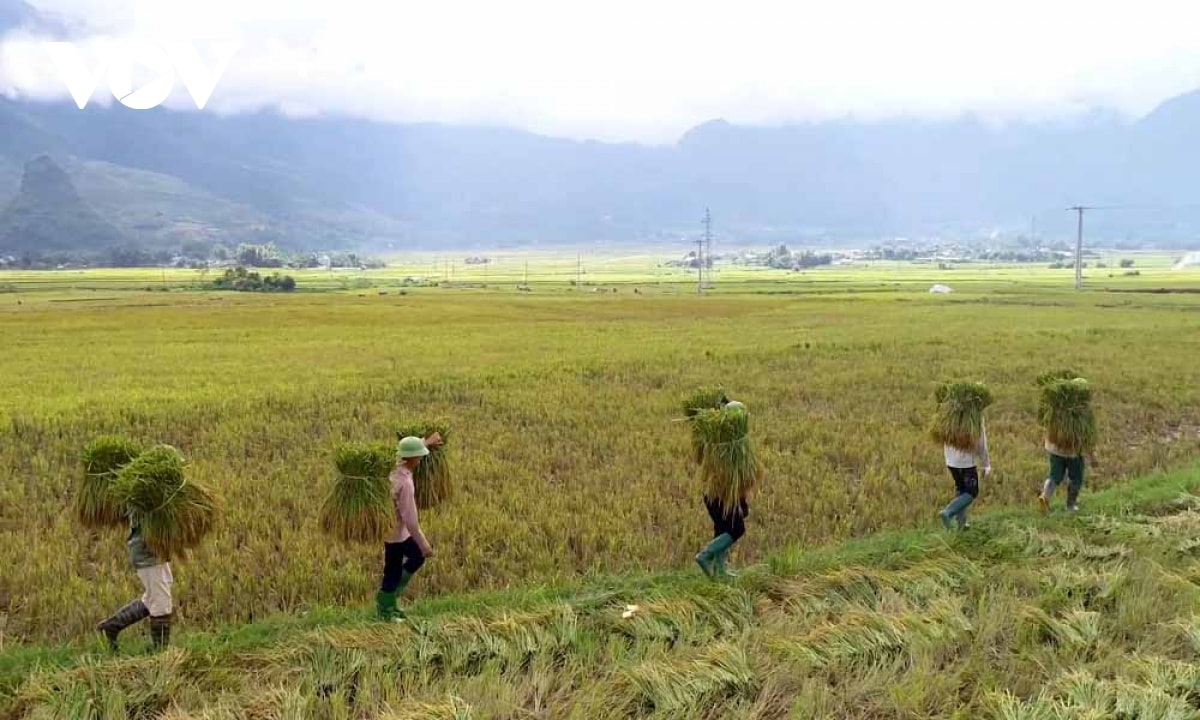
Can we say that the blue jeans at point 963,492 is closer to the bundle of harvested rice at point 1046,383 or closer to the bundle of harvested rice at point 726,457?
the bundle of harvested rice at point 1046,383

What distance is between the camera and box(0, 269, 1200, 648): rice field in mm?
7594

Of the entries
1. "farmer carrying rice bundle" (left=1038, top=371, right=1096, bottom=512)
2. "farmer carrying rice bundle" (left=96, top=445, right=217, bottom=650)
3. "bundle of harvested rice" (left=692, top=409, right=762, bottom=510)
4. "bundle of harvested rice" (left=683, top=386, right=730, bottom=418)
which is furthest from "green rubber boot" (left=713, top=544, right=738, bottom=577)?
"farmer carrying rice bundle" (left=1038, top=371, right=1096, bottom=512)

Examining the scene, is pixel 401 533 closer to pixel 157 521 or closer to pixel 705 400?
pixel 157 521

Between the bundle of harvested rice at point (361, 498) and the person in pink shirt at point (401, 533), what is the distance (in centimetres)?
7

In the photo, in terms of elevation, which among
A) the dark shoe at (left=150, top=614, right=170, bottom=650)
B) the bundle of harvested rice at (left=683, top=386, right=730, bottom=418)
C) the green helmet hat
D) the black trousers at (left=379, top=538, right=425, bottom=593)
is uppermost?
the bundle of harvested rice at (left=683, top=386, right=730, bottom=418)

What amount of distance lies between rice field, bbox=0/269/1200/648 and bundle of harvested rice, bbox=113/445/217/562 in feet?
1.35

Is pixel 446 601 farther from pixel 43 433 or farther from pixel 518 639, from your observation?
pixel 43 433

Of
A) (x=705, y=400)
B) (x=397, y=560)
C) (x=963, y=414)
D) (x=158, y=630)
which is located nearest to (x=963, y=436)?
(x=963, y=414)

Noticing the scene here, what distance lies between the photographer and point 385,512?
239 inches

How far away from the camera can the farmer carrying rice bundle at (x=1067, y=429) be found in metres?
8.71

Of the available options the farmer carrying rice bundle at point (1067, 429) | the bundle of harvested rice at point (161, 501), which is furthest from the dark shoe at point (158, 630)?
the farmer carrying rice bundle at point (1067, 429)

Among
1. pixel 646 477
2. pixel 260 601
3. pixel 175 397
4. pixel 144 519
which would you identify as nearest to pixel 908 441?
pixel 646 477

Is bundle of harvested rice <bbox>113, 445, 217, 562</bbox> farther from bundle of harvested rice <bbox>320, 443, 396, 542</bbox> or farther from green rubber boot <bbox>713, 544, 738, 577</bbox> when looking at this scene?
green rubber boot <bbox>713, 544, 738, 577</bbox>

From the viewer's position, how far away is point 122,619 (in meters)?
5.67
